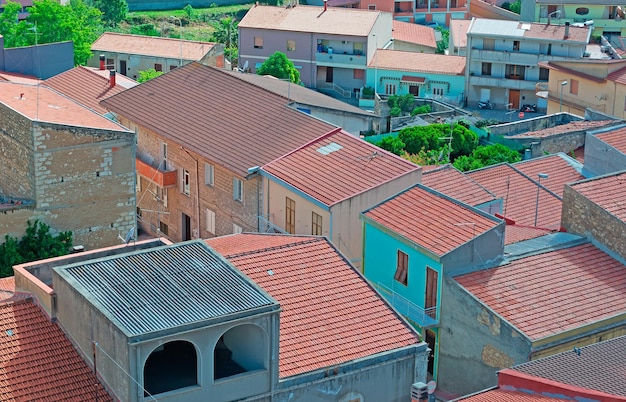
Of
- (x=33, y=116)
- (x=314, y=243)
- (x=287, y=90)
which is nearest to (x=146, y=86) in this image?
(x=287, y=90)

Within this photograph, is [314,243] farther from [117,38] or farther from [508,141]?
[117,38]

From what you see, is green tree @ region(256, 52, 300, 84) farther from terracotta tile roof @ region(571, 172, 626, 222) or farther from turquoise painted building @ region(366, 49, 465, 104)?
terracotta tile roof @ region(571, 172, 626, 222)

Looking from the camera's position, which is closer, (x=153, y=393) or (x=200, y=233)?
(x=153, y=393)

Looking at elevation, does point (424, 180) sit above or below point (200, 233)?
above

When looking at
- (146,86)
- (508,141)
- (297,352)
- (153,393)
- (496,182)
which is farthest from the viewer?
(508,141)

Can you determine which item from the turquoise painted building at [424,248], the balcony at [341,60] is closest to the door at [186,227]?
the turquoise painted building at [424,248]
